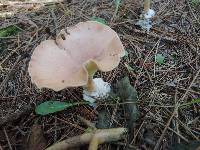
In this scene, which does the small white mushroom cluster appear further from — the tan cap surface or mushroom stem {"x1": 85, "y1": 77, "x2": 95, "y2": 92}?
mushroom stem {"x1": 85, "y1": 77, "x2": 95, "y2": 92}

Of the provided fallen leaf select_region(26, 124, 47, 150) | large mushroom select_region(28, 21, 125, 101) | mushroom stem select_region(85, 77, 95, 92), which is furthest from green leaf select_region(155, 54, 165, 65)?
fallen leaf select_region(26, 124, 47, 150)

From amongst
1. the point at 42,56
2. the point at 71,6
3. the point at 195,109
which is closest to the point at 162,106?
the point at 195,109

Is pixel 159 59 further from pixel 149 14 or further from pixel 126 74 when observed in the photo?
pixel 149 14

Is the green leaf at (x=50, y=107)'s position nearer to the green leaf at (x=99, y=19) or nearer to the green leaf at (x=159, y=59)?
the green leaf at (x=159, y=59)

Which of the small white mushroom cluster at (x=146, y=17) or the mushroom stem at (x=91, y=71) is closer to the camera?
the mushroom stem at (x=91, y=71)

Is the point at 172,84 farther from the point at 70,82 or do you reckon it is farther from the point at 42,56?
the point at 42,56

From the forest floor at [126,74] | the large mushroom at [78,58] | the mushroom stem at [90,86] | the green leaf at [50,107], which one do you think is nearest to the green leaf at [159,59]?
the forest floor at [126,74]
